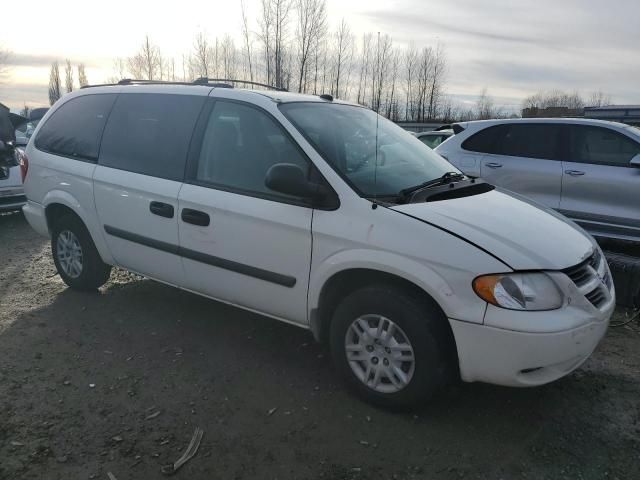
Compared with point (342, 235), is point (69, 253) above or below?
below

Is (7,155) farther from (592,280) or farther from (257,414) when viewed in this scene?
(592,280)

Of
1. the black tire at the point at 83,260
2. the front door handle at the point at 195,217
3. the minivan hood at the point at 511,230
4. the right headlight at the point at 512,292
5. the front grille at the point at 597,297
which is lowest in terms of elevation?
the black tire at the point at 83,260

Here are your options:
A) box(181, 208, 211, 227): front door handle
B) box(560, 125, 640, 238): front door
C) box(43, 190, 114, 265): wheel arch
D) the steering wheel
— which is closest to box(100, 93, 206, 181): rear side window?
box(181, 208, 211, 227): front door handle

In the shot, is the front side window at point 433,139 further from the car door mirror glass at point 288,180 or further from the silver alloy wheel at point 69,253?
the car door mirror glass at point 288,180


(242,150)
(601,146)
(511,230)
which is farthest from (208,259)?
(601,146)

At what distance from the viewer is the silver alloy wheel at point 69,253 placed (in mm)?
4824

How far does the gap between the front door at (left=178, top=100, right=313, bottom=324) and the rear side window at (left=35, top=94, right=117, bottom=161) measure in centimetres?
122

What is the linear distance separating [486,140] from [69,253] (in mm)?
5069

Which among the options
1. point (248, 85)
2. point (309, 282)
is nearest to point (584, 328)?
point (309, 282)

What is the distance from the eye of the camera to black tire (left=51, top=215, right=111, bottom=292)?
4.73 meters

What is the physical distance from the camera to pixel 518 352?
2629 mm

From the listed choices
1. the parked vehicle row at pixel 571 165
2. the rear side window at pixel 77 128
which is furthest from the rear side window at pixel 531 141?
the rear side window at pixel 77 128

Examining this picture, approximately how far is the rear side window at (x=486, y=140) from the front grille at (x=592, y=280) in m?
3.88

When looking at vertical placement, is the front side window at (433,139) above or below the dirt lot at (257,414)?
above
